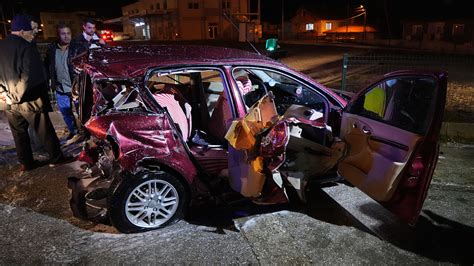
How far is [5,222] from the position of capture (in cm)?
358

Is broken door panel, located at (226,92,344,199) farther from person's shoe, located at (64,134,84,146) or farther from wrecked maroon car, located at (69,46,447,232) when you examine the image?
person's shoe, located at (64,134,84,146)

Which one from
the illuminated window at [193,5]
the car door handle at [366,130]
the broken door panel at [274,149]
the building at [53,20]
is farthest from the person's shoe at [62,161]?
the building at [53,20]

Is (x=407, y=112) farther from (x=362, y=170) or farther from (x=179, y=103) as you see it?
(x=179, y=103)

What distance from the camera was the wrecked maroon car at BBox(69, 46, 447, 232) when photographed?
9.57 feet

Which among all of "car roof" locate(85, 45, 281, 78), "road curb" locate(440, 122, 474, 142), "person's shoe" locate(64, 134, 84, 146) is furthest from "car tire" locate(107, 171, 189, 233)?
"road curb" locate(440, 122, 474, 142)

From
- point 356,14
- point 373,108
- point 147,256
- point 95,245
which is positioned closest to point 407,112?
point 373,108

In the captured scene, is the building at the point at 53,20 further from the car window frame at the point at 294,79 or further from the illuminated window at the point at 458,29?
the car window frame at the point at 294,79

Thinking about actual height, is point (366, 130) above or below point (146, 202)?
above

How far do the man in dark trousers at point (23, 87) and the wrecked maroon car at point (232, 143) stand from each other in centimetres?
129

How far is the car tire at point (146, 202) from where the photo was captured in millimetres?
3201

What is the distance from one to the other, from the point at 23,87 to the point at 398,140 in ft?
13.5

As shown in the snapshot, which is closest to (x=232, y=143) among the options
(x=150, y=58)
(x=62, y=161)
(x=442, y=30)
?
(x=150, y=58)

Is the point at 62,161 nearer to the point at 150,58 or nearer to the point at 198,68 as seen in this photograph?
the point at 150,58

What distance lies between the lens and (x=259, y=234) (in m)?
3.36
